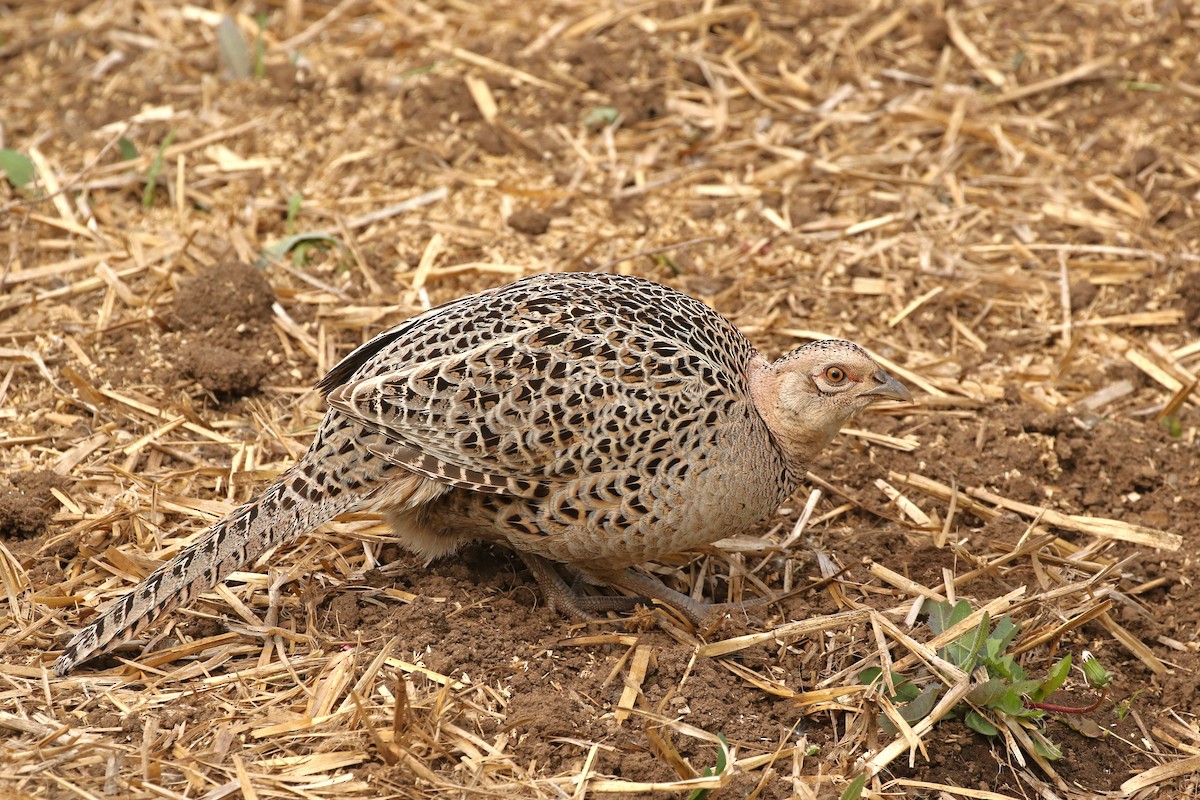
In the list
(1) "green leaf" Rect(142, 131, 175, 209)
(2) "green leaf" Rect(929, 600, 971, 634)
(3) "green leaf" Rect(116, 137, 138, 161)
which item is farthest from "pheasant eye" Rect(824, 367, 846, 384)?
(3) "green leaf" Rect(116, 137, 138, 161)

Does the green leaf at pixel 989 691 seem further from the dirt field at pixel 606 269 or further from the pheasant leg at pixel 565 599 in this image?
the pheasant leg at pixel 565 599

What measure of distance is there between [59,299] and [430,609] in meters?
2.82

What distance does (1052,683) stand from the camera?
421 cm

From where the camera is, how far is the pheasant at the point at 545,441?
14.3 ft

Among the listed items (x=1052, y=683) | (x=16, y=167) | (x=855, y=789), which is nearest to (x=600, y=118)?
(x=16, y=167)

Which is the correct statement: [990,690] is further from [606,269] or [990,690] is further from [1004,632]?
[606,269]

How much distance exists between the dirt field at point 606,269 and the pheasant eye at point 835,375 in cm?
79

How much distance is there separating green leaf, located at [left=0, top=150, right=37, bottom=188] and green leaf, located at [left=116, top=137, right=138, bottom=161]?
0.48 metres

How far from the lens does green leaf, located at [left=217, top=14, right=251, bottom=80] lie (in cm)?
766

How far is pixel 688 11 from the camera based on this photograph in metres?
8.14

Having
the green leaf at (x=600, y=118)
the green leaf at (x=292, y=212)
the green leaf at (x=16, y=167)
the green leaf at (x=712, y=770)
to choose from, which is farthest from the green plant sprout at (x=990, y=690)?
the green leaf at (x=16, y=167)

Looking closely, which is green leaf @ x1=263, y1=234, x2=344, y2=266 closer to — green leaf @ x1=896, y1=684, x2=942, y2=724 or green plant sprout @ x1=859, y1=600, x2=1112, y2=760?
green plant sprout @ x1=859, y1=600, x2=1112, y2=760

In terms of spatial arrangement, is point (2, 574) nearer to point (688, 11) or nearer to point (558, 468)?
point (558, 468)

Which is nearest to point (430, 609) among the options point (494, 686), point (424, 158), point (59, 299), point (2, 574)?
point (494, 686)
